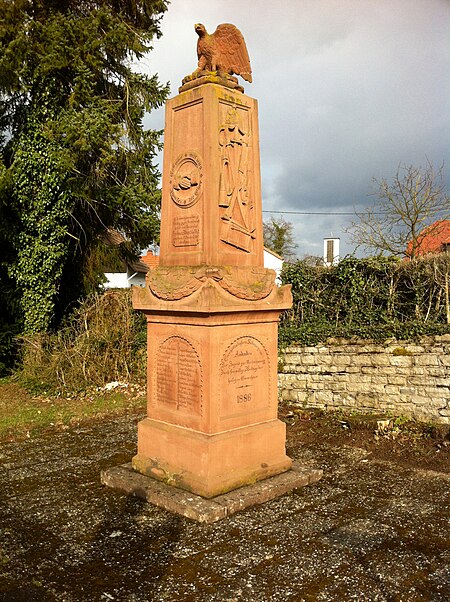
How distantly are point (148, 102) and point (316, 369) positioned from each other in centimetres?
805

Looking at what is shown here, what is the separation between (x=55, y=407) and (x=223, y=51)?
695 cm

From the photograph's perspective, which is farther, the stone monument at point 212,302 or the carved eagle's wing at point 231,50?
the carved eagle's wing at point 231,50

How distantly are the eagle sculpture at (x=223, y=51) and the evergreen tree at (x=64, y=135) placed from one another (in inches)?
251

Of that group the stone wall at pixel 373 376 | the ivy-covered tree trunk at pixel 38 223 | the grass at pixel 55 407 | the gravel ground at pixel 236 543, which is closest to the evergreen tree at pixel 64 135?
the ivy-covered tree trunk at pixel 38 223

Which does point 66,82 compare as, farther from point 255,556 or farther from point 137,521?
point 255,556

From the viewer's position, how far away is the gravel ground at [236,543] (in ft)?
11.3

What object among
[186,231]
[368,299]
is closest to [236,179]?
[186,231]

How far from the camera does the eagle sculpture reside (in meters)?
5.54

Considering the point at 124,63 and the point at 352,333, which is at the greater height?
the point at 124,63

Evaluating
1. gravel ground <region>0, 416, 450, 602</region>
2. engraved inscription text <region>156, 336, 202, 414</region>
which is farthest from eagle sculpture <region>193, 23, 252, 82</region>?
gravel ground <region>0, 416, 450, 602</region>

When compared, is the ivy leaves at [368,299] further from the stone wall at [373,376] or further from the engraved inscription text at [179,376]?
the engraved inscription text at [179,376]

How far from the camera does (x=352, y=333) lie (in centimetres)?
876

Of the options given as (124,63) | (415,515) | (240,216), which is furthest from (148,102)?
(415,515)

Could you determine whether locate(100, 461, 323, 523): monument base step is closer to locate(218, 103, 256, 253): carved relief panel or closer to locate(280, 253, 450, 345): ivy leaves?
locate(218, 103, 256, 253): carved relief panel
